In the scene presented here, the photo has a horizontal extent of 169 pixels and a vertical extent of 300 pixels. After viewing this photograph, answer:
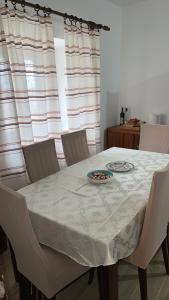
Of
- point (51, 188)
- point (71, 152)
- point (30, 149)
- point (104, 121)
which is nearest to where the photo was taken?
point (51, 188)

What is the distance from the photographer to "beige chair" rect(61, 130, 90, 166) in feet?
7.72

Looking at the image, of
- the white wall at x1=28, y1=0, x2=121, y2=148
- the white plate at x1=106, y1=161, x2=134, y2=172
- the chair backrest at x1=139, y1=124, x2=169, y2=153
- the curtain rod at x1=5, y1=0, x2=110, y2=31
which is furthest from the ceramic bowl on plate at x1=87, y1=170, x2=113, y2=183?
the white wall at x1=28, y1=0, x2=121, y2=148

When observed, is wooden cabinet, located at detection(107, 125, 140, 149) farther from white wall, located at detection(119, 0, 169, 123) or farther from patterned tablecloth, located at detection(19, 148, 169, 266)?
patterned tablecloth, located at detection(19, 148, 169, 266)

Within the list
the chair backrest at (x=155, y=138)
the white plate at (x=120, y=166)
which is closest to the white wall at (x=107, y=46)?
the chair backrest at (x=155, y=138)

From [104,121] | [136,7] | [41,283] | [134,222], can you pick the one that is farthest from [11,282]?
[136,7]

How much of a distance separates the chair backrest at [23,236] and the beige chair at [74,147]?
1.18 m

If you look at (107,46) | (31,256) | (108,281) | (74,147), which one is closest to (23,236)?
(31,256)

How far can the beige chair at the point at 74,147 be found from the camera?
7.72 ft

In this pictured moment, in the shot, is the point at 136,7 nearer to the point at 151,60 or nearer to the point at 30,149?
the point at 151,60

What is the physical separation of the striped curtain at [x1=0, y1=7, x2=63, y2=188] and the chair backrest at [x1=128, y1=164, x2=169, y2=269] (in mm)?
1382

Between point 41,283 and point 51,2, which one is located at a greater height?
point 51,2

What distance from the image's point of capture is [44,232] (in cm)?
135

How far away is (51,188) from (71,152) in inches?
29.4

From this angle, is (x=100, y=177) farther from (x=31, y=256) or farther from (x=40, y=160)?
(x=31, y=256)
